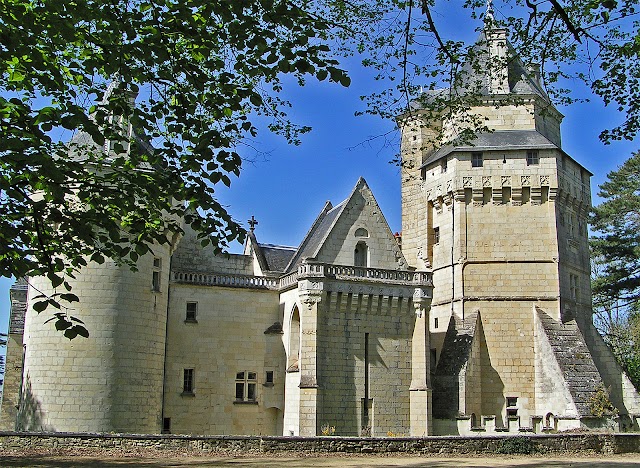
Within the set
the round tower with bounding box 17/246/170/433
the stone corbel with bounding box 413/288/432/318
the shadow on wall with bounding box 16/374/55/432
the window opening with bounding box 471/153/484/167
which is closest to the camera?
the shadow on wall with bounding box 16/374/55/432

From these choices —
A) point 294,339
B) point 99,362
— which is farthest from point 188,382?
point 99,362

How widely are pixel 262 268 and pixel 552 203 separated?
12.9 m

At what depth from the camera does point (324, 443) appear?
18.5 m

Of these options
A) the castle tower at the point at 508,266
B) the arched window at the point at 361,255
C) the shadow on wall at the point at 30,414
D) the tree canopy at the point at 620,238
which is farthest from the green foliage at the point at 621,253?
the shadow on wall at the point at 30,414

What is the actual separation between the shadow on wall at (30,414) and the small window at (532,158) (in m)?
21.9

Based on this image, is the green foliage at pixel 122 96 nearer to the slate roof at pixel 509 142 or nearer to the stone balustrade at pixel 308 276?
the stone balustrade at pixel 308 276

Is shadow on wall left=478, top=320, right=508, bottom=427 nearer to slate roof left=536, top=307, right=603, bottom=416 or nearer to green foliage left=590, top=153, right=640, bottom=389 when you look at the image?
slate roof left=536, top=307, right=603, bottom=416

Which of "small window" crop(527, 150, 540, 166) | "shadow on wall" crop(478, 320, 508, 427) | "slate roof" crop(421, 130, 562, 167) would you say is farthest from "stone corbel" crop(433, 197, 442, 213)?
"shadow on wall" crop(478, 320, 508, 427)

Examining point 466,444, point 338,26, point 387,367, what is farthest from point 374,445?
point 338,26

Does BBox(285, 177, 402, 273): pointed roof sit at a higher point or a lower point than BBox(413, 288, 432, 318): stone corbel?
higher

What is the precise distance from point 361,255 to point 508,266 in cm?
688

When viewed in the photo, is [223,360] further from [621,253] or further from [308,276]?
[621,253]

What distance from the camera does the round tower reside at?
70.6ft

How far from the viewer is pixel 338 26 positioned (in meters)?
10.6
